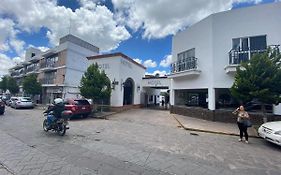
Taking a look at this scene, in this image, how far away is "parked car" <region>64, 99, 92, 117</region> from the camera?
46.0 ft

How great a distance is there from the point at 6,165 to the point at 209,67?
13.2m

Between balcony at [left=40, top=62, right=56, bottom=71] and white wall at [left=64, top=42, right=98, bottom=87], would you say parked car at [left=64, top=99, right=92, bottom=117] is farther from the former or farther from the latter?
balcony at [left=40, top=62, right=56, bottom=71]

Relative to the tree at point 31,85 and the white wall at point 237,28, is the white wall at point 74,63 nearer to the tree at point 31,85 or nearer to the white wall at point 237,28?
the tree at point 31,85

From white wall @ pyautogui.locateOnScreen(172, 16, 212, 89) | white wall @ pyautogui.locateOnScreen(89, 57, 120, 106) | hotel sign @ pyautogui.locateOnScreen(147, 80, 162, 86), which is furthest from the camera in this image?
hotel sign @ pyautogui.locateOnScreen(147, 80, 162, 86)

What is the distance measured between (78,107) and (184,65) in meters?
9.84

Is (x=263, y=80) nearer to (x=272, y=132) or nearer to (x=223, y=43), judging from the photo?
(x=272, y=132)

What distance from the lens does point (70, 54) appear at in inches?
1103

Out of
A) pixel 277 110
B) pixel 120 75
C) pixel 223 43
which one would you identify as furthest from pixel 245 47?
pixel 120 75

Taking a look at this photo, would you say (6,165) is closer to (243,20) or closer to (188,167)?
(188,167)

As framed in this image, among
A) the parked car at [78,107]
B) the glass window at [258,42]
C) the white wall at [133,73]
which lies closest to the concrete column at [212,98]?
the glass window at [258,42]

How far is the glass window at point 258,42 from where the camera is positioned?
40.5 feet

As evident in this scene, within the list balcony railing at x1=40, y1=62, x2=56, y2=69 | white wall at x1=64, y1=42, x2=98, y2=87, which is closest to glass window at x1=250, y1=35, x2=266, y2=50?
white wall at x1=64, y1=42, x2=98, y2=87

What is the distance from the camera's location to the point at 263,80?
9109 millimetres

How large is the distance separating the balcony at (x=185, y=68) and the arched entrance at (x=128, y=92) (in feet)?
21.1
